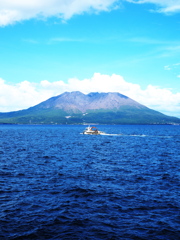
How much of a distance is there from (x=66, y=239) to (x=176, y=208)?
45.7 feet

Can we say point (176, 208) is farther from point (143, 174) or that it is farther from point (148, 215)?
point (143, 174)

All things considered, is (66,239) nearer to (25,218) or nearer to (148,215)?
(25,218)

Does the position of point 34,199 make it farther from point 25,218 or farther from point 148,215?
point 148,215

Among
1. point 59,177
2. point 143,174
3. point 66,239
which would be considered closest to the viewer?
point 66,239

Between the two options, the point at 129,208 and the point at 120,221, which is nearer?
the point at 120,221

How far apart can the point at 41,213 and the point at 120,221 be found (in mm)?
8528

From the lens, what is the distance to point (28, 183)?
34250 mm

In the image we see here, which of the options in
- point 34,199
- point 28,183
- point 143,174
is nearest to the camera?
point 34,199

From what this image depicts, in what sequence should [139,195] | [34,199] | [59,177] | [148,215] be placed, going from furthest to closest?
[59,177] < [139,195] < [34,199] < [148,215]

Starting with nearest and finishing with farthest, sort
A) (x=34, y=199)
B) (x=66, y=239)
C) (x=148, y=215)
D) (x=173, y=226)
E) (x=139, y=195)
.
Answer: (x=66, y=239), (x=173, y=226), (x=148, y=215), (x=34, y=199), (x=139, y=195)

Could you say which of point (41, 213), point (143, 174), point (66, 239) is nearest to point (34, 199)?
point (41, 213)

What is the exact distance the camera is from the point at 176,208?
25688 millimetres

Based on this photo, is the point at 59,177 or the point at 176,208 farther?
the point at 59,177

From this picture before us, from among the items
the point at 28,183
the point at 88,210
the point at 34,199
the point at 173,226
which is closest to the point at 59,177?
the point at 28,183
